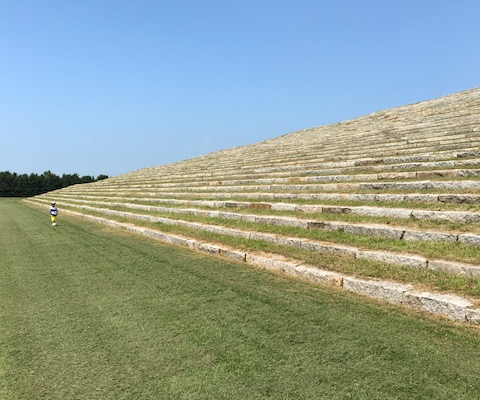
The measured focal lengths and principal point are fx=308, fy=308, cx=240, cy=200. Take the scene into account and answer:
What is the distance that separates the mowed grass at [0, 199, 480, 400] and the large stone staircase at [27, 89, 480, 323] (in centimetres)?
54

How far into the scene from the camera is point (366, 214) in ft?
21.5

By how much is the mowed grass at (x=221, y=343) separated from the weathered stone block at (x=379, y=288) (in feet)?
0.56

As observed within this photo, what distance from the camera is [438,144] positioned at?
31.3 ft

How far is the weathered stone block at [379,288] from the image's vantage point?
3965 millimetres

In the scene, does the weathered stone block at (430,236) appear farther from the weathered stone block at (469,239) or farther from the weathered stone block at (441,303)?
the weathered stone block at (441,303)

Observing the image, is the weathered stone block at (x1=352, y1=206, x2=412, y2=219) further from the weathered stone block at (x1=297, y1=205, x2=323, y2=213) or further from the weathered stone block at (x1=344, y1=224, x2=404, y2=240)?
the weathered stone block at (x1=297, y1=205, x2=323, y2=213)

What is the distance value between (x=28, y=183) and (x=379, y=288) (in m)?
68.2

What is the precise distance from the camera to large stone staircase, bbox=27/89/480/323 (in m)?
4.28

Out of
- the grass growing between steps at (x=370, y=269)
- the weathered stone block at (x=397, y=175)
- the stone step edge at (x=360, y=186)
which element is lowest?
the grass growing between steps at (x=370, y=269)

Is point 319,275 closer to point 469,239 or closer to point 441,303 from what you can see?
point 441,303

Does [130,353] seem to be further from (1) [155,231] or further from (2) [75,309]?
(1) [155,231]

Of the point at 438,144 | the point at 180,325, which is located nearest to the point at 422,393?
the point at 180,325

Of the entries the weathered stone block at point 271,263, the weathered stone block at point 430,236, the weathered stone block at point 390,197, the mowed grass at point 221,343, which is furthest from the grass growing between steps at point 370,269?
A: the weathered stone block at point 390,197

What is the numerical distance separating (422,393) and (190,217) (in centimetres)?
870
